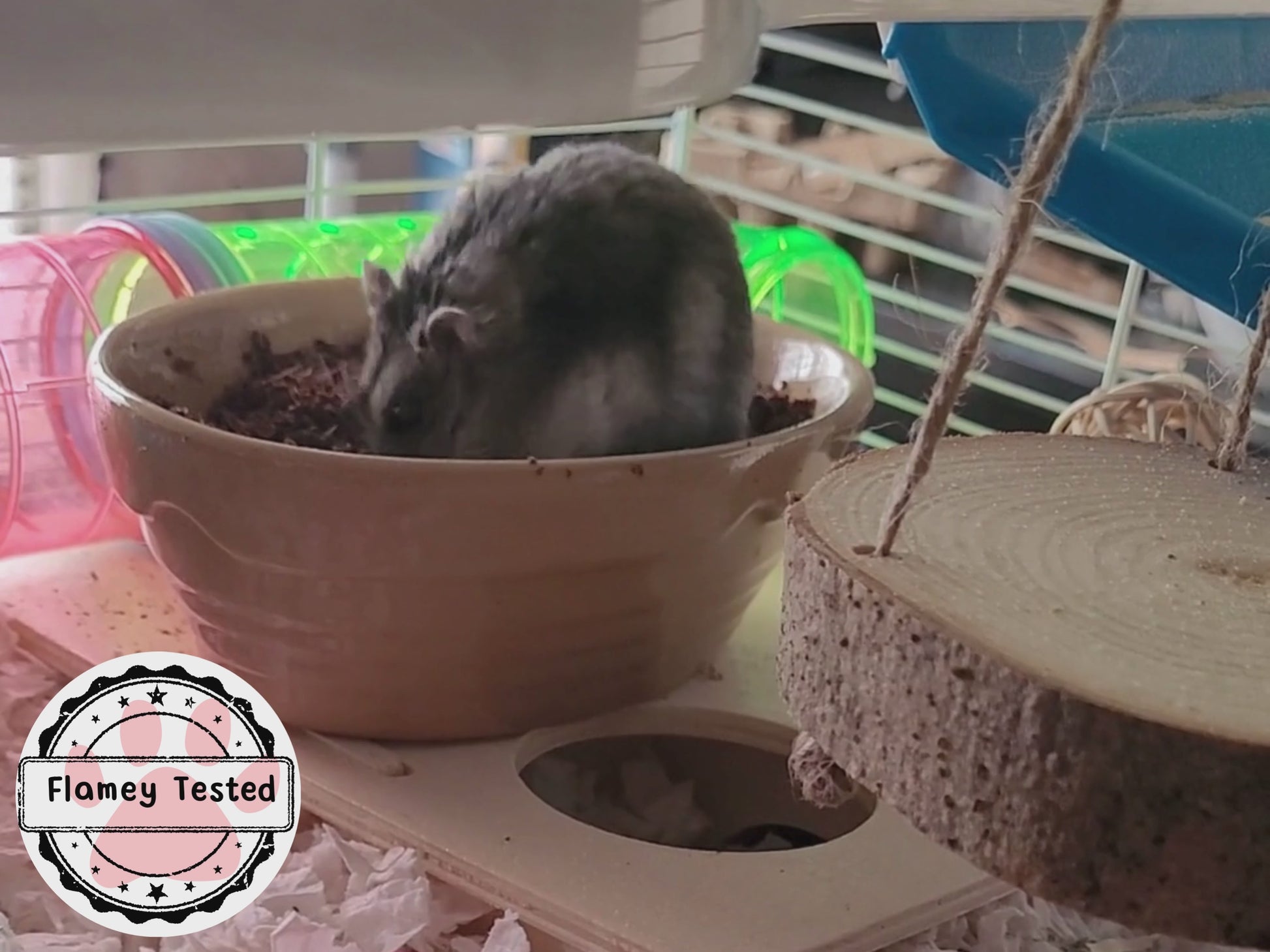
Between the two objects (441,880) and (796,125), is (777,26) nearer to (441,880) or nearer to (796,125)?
(441,880)

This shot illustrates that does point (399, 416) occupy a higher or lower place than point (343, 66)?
lower

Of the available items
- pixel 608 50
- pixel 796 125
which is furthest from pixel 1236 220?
pixel 796 125

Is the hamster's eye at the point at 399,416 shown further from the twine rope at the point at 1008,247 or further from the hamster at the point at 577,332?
the twine rope at the point at 1008,247

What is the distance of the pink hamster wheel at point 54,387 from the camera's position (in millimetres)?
1080

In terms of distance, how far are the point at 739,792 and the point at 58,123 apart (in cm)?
58

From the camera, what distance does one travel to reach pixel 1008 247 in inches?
18.4

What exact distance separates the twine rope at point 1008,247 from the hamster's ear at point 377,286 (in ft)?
1.84

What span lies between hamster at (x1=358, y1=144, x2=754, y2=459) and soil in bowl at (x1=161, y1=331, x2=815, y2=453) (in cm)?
4

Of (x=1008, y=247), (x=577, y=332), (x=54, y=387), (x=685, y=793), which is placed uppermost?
(x=1008, y=247)

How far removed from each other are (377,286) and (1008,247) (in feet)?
1.95

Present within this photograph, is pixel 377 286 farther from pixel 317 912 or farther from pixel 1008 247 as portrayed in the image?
pixel 1008 247

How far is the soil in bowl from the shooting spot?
98 centimetres

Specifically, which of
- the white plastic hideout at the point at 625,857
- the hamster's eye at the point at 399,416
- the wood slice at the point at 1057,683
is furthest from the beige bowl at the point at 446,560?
the wood slice at the point at 1057,683

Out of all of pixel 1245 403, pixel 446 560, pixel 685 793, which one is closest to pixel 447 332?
pixel 446 560
